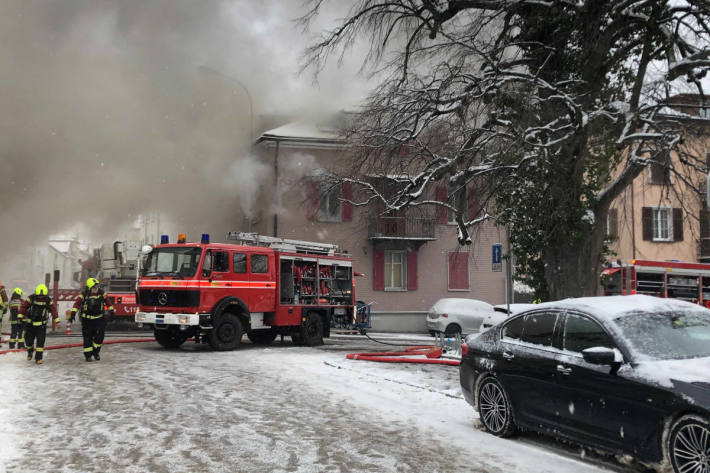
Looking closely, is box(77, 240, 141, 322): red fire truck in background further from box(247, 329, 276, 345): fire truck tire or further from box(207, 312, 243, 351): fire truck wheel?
box(207, 312, 243, 351): fire truck wheel

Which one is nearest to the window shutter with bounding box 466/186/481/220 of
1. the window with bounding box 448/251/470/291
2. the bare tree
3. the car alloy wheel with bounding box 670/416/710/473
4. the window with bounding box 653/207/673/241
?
the bare tree

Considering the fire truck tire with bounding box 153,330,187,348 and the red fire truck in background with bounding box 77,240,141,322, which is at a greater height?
the red fire truck in background with bounding box 77,240,141,322

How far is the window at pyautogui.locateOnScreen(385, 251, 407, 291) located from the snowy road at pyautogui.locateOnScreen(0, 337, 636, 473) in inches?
662

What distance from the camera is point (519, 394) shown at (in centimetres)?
679

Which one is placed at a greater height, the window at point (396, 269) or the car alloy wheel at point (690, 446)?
the window at point (396, 269)

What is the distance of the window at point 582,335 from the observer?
6091 millimetres

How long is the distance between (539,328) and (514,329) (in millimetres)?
419

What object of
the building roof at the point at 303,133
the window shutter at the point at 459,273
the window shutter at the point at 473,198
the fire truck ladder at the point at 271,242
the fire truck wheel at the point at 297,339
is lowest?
the fire truck wheel at the point at 297,339

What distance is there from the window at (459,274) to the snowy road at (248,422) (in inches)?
693

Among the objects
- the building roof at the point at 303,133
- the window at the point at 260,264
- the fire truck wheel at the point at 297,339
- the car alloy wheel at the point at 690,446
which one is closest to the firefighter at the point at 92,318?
the window at the point at 260,264

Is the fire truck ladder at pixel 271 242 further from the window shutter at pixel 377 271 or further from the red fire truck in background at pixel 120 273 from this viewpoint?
the window shutter at pixel 377 271

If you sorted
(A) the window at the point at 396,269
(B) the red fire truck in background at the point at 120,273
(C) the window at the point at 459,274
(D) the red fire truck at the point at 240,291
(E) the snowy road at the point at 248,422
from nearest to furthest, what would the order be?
1. (E) the snowy road at the point at 248,422
2. (D) the red fire truck at the point at 240,291
3. (B) the red fire truck in background at the point at 120,273
4. (A) the window at the point at 396,269
5. (C) the window at the point at 459,274

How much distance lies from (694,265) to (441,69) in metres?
15.6

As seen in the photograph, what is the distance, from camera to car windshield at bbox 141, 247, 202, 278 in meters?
15.7
